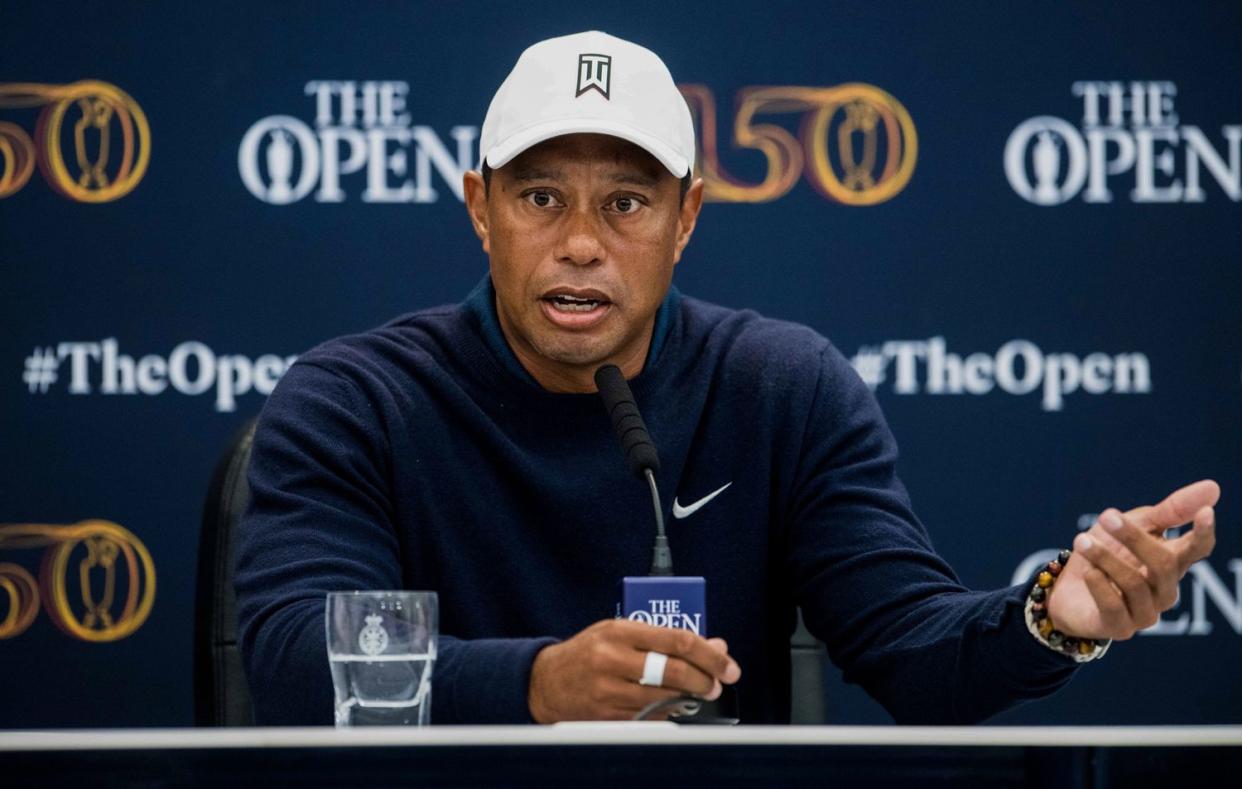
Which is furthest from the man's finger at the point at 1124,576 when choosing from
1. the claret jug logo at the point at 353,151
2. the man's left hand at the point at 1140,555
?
the claret jug logo at the point at 353,151

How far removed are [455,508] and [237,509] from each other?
0.92 ft

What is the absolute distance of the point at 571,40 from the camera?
2.01 m

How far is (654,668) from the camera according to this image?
1.37 metres

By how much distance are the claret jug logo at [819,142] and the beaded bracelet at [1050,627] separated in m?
1.31

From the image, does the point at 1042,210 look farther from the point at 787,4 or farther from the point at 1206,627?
the point at 1206,627

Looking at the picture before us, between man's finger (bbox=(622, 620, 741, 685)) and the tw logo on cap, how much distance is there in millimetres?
800

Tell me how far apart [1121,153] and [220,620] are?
5.65 feet

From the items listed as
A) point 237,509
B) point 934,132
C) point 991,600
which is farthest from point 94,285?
point 991,600

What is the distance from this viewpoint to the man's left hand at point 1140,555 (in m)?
1.48

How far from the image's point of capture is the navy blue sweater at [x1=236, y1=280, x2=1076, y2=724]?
6.09 ft

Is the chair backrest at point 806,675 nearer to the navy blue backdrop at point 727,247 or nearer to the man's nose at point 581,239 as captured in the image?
the man's nose at point 581,239

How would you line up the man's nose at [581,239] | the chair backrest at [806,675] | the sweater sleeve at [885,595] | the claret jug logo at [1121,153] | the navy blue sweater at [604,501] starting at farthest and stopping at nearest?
the claret jug logo at [1121,153] → the chair backrest at [806,675] → the man's nose at [581,239] → the navy blue sweater at [604,501] → the sweater sleeve at [885,595]

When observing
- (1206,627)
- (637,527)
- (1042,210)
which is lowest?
(1206,627)

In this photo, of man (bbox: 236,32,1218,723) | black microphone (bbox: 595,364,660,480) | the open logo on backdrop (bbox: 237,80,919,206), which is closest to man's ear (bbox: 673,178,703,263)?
man (bbox: 236,32,1218,723)
